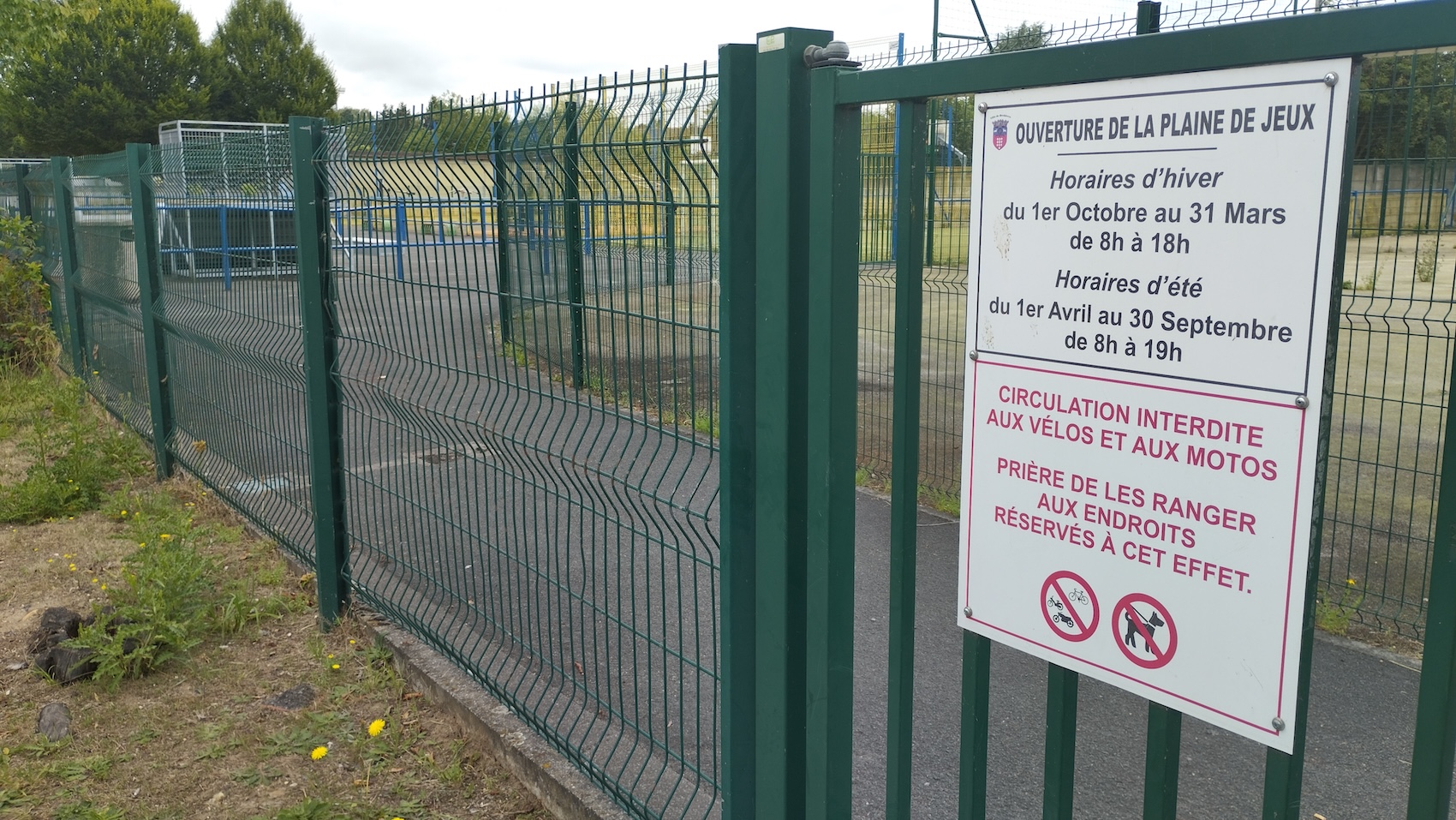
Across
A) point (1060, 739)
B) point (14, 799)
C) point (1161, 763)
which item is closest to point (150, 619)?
point (14, 799)

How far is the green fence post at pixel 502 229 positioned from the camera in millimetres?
3104

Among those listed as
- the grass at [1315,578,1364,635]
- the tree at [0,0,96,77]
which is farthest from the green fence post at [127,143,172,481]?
the tree at [0,0,96,77]

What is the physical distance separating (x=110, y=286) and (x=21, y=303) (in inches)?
135

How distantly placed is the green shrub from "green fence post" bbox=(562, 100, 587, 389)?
9482mm

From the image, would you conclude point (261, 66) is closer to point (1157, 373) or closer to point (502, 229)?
point (502, 229)

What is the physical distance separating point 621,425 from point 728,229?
82cm

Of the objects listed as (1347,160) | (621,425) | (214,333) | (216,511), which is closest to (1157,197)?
(1347,160)

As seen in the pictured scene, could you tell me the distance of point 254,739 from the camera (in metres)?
3.88

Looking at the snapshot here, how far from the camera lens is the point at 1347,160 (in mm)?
1335

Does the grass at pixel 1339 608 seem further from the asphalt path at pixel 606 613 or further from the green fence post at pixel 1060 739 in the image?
the green fence post at pixel 1060 739

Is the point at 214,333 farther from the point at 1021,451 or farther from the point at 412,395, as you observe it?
the point at 1021,451

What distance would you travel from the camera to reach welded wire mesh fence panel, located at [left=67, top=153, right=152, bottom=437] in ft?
24.0

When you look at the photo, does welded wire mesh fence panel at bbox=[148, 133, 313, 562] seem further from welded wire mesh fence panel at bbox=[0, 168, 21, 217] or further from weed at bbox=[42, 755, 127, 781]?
welded wire mesh fence panel at bbox=[0, 168, 21, 217]

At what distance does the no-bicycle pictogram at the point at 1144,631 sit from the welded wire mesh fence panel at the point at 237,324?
4041mm
